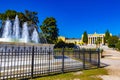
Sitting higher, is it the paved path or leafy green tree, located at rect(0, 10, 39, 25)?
leafy green tree, located at rect(0, 10, 39, 25)

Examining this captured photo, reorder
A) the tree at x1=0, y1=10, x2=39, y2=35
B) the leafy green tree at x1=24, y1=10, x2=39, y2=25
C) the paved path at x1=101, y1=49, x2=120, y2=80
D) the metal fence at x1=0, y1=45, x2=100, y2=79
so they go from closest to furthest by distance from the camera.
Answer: the metal fence at x1=0, y1=45, x2=100, y2=79
the paved path at x1=101, y1=49, x2=120, y2=80
the tree at x1=0, y1=10, x2=39, y2=35
the leafy green tree at x1=24, y1=10, x2=39, y2=25

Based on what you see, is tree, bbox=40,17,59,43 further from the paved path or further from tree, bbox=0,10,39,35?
the paved path

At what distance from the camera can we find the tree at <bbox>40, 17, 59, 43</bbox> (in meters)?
51.9

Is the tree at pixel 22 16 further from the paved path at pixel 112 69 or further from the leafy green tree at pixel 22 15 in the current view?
the paved path at pixel 112 69

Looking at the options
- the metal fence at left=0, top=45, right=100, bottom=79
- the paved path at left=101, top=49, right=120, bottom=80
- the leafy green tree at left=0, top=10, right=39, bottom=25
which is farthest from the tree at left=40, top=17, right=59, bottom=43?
the metal fence at left=0, top=45, right=100, bottom=79

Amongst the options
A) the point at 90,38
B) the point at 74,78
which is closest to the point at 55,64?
the point at 74,78

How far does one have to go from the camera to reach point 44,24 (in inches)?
2117

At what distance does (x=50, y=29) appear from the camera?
172 ft

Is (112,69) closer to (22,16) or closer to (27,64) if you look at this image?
(27,64)

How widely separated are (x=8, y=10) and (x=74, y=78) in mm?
37747

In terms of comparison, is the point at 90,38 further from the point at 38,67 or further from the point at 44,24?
the point at 38,67

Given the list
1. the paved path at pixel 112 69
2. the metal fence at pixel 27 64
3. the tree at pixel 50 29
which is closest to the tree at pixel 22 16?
the tree at pixel 50 29

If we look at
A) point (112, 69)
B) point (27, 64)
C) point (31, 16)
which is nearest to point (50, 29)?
point (31, 16)

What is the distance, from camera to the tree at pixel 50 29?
170 ft
